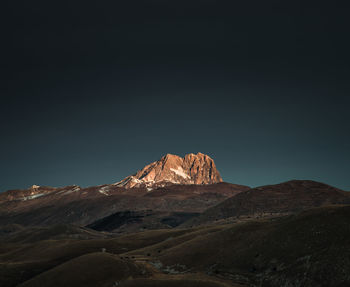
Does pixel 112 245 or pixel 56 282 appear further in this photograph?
pixel 112 245

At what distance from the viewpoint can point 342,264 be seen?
5266 centimetres

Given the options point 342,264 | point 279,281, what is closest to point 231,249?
point 279,281

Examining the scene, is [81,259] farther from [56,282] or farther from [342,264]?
[342,264]

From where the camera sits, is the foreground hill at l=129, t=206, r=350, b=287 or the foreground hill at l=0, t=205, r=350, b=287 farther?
the foreground hill at l=0, t=205, r=350, b=287

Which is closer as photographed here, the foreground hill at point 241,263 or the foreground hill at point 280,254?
the foreground hill at point 280,254

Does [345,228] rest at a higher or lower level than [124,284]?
higher

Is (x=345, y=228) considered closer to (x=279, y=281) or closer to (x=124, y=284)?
(x=279, y=281)

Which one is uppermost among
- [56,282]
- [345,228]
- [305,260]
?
[345,228]

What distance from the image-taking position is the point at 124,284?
189ft

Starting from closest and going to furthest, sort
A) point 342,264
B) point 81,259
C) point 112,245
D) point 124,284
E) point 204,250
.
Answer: point 342,264, point 124,284, point 81,259, point 204,250, point 112,245

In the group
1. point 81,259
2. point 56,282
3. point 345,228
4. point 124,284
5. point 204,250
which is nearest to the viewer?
point 124,284

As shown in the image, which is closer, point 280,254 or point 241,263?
point 280,254

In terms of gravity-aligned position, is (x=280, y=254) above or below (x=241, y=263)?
above

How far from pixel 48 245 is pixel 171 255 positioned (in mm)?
77038
